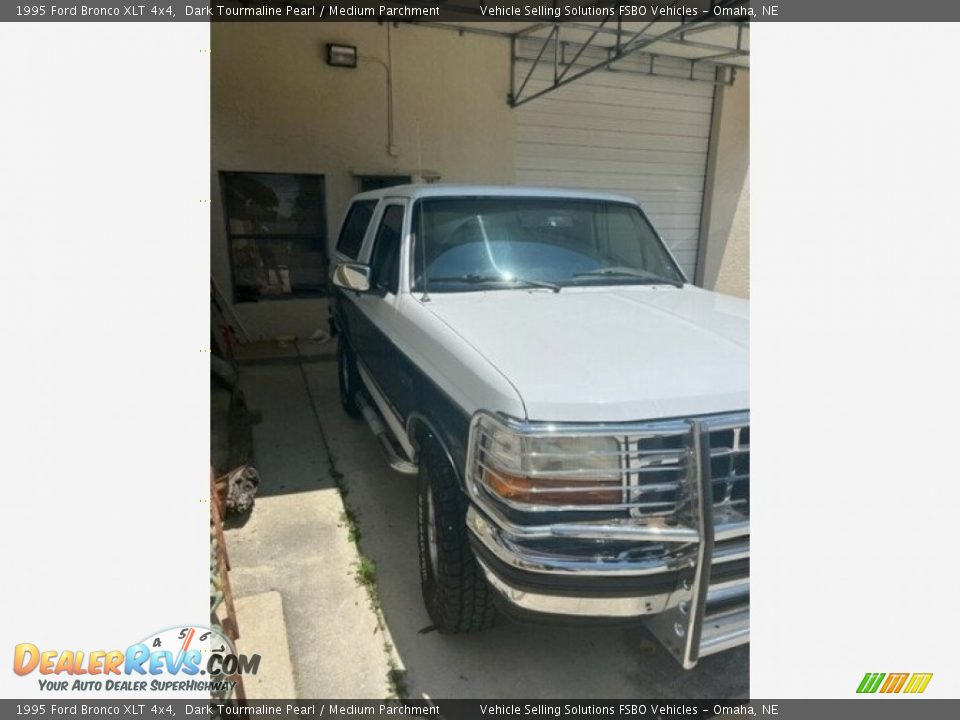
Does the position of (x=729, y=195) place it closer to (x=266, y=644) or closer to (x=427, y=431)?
(x=427, y=431)

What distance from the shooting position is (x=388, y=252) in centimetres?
386

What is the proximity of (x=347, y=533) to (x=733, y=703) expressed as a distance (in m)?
2.24

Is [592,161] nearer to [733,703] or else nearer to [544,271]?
[544,271]

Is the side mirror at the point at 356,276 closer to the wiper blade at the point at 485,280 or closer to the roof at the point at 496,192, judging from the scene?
the wiper blade at the point at 485,280

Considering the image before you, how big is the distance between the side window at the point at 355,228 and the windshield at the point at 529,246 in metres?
1.27

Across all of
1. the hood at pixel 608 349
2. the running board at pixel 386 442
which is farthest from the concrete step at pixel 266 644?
the hood at pixel 608 349

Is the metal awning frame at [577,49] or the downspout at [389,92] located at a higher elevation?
the metal awning frame at [577,49]

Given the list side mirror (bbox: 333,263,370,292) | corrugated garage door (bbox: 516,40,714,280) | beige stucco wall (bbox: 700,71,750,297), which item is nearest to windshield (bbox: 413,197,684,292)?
side mirror (bbox: 333,263,370,292)

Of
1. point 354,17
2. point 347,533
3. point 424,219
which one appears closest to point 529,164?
point 354,17

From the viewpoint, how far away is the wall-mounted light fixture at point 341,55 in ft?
24.2

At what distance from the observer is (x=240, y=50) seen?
→ 7.05 meters

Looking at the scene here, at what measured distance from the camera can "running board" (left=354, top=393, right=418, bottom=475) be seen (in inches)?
127
